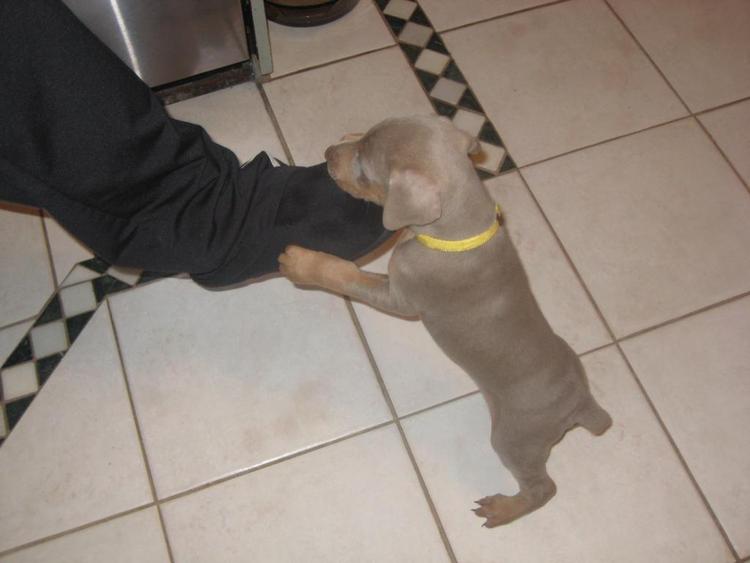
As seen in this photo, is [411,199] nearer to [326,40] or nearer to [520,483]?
[520,483]

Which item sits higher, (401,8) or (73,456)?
(401,8)

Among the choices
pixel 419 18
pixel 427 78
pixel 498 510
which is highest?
pixel 419 18

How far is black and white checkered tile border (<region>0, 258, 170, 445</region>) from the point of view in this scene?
1.85 m

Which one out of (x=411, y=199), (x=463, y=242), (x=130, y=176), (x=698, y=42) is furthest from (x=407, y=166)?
(x=698, y=42)

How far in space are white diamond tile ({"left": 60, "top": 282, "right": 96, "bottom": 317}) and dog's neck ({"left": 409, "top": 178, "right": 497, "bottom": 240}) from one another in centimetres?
116

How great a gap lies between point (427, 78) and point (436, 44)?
18 centimetres

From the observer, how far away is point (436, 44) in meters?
2.44

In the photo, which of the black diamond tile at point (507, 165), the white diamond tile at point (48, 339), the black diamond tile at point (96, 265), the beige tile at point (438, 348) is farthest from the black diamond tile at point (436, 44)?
the white diamond tile at point (48, 339)

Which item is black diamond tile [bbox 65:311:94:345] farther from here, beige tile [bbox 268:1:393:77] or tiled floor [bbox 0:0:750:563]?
beige tile [bbox 268:1:393:77]

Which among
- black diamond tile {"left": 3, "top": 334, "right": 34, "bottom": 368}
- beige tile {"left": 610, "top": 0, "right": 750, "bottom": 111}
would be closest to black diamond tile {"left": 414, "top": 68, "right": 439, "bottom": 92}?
beige tile {"left": 610, "top": 0, "right": 750, "bottom": 111}

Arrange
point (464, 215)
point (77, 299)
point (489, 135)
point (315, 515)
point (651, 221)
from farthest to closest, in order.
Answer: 1. point (489, 135)
2. point (651, 221)
3. point (77, 299)
4. point (315, 515)
5. point (464, 215)

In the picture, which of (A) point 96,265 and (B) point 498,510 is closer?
(B) point 498,510

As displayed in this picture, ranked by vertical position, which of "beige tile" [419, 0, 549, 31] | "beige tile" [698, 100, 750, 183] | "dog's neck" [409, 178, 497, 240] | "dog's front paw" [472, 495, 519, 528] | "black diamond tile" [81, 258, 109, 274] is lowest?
"dog's front paw" [472, 495, 519, 528]

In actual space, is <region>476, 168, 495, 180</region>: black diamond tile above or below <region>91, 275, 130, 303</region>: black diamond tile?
below
